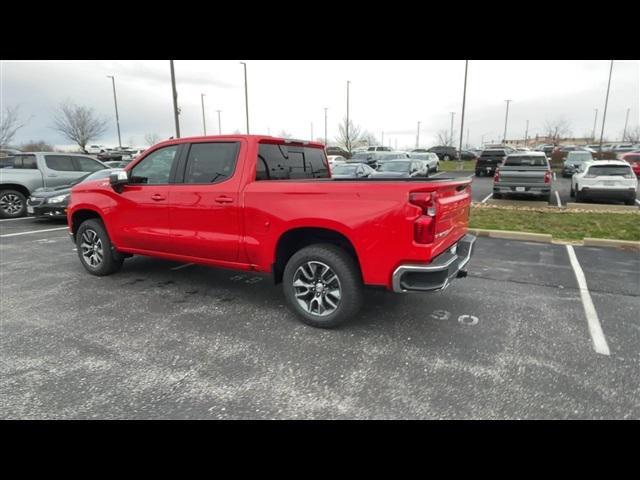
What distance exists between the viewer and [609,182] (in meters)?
11.7

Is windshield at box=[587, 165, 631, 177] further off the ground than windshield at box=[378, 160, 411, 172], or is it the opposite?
windshield at box=[587, 165, 631, 177]

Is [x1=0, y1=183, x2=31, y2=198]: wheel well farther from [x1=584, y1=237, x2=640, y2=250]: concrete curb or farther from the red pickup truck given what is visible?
[x1=584, y1=237, x2=640, y2=250]: concrete curb

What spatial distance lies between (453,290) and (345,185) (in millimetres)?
2381

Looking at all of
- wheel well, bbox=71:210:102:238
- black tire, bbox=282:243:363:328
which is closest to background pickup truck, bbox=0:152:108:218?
wheel well, bbox=71:210:102:238

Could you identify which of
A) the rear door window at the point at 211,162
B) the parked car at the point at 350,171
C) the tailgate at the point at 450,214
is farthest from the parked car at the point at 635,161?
the rear door window at the point at 211,162

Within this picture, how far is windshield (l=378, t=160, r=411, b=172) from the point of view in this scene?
750 inches

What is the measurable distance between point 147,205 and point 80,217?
5.42 ft

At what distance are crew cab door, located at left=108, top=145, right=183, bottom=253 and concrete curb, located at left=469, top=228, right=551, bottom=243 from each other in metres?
6.01

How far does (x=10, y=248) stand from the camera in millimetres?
7480

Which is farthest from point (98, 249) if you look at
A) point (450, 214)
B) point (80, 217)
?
point (450, 214)

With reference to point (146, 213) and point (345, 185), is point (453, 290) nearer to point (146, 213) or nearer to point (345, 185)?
point (345, 185)

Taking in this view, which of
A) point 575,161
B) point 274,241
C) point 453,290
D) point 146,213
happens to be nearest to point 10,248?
point 146,213

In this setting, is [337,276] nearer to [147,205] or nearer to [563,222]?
[147,205]

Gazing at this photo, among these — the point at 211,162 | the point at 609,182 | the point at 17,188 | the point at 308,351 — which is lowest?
the point at 308,351
